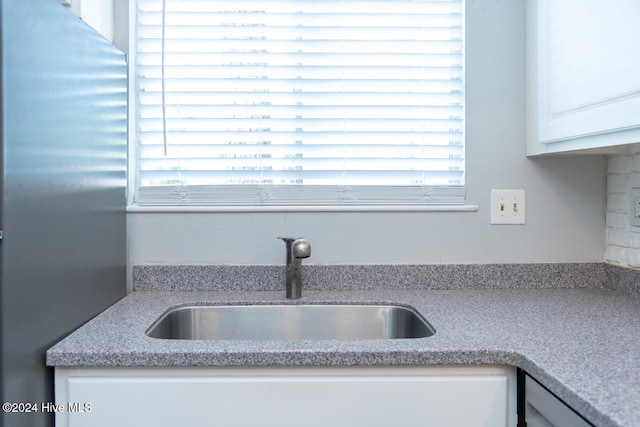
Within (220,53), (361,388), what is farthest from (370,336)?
(220,53)

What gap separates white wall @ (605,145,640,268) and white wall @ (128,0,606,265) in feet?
0.09

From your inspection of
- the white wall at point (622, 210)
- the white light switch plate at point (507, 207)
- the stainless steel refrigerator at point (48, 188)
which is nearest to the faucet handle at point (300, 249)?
the stainless steel refrigerator at point (48, 188)

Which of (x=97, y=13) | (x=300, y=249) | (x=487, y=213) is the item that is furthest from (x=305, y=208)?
(x=97, y=13)

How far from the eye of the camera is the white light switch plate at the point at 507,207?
5.02 ft

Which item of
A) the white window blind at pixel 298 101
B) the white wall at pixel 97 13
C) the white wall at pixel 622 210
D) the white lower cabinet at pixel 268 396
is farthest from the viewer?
the white window blind at pixel 298 101

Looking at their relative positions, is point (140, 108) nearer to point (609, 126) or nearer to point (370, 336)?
point (370, 336)

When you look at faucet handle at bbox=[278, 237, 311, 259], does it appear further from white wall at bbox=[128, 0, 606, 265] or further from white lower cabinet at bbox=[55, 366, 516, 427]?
white lower cabinet at bbox=[55, 366, 516, 427]

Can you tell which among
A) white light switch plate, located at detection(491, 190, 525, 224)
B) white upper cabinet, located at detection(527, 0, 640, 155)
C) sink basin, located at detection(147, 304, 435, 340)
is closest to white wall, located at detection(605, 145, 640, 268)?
white upper cabinet, located at detection(527, 0, 640, 155)

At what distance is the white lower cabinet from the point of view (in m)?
0.94

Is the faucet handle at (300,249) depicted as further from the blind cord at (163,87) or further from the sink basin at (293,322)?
the blind cord at (163,87)

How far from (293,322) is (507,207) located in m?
0.81

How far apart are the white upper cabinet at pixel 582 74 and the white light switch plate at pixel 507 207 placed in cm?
15

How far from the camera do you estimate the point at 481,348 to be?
0.93m

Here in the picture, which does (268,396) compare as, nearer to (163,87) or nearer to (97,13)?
(163,87)
